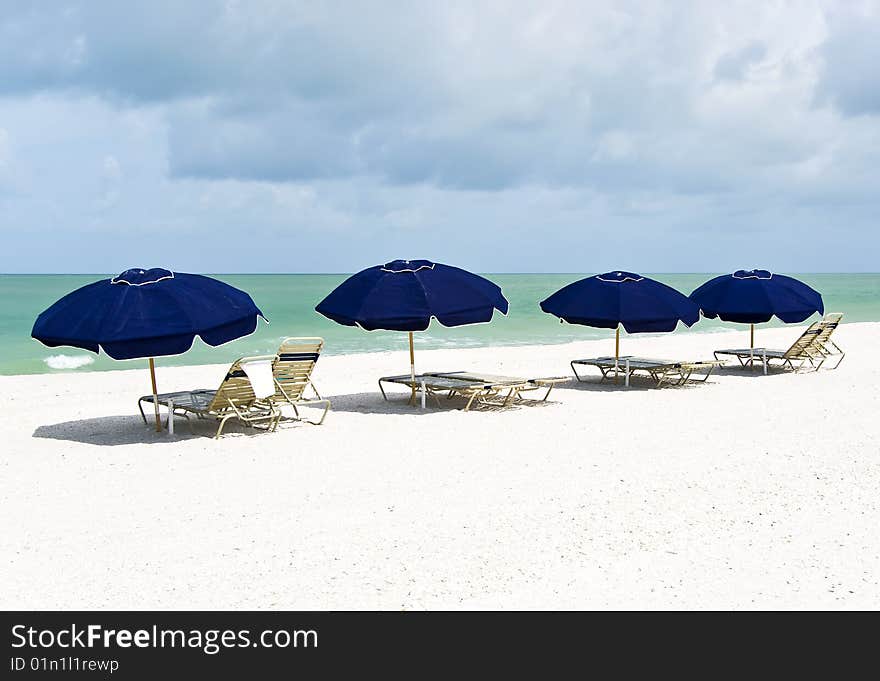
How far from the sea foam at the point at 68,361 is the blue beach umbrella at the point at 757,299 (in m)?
14.2

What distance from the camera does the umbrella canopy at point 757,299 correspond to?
12492 millimetres

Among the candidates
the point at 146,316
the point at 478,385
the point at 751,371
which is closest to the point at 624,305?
the point at 478,385

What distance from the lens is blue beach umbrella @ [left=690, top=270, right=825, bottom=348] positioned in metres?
12.5

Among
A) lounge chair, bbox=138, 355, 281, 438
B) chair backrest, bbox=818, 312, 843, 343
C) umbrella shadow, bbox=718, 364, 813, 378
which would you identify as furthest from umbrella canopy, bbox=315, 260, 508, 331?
chair backrest, bbox=818, 312, 843, 343

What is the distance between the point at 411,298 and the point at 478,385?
1203 mm

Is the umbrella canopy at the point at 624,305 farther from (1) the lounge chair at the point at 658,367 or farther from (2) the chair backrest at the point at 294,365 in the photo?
(2) the chair backrest at the point at 294,365

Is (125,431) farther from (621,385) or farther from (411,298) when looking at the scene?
(621,385)

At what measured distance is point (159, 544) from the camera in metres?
4.79

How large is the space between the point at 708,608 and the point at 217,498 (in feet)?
10.8

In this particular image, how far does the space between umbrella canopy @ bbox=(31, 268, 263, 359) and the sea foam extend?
13.1 meters

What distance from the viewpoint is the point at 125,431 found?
8.66 m

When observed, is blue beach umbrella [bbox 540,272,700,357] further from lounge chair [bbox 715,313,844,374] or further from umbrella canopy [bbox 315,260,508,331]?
lounge chair [bbox 715,313,844,374]
